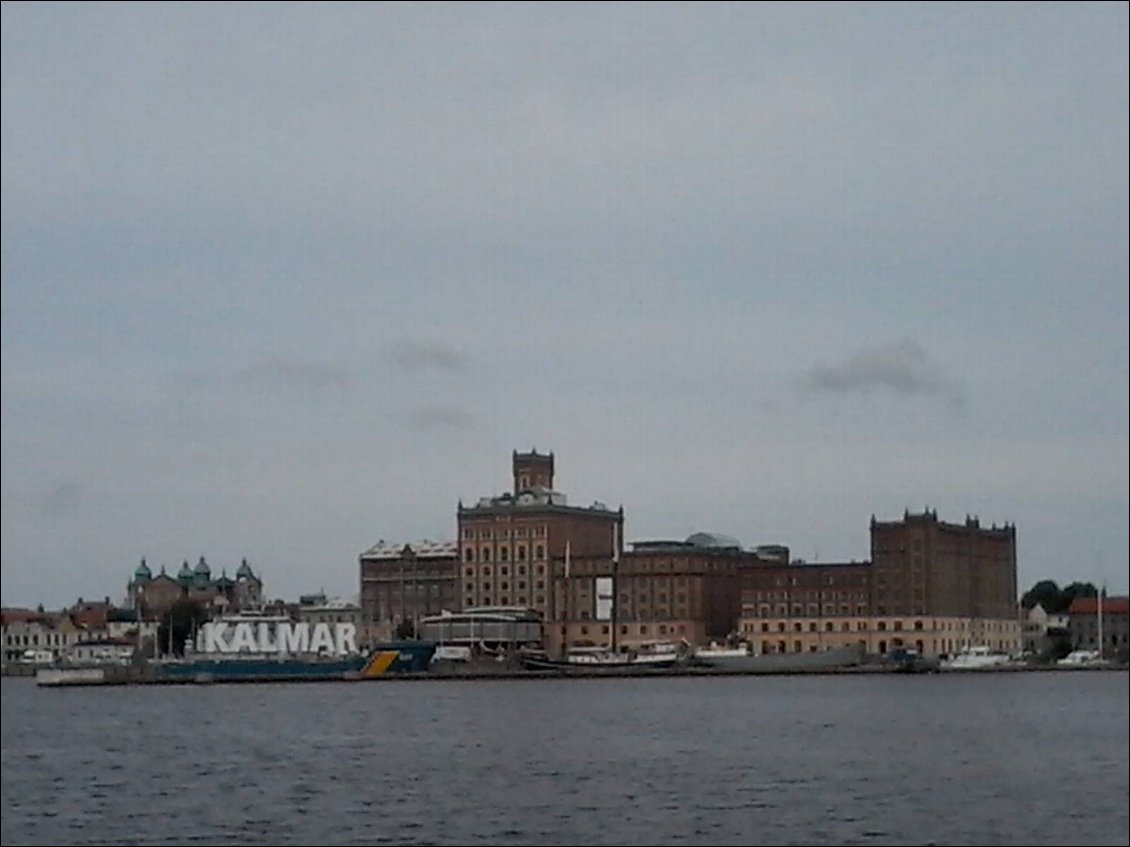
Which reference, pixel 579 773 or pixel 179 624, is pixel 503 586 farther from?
pixel 579 773

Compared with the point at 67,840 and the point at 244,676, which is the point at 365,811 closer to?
the point at 67,840

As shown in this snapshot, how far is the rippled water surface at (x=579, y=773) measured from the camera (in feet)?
106

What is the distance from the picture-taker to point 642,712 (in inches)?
Result: 2884

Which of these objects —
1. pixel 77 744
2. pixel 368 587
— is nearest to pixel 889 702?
pixel 77 744

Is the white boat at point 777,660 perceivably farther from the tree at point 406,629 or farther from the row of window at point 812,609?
the tree at point 406,629

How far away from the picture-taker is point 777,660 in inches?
5202

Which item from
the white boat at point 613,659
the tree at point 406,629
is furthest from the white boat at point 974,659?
the tree at point 406,629

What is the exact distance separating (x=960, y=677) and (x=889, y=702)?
3927 cm

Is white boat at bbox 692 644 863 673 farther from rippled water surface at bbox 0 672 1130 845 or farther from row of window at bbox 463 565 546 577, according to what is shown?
rippled water surface at bbox 0 672 1130 845

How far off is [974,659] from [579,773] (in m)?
96.2

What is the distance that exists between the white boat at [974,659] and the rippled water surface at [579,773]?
163 feet

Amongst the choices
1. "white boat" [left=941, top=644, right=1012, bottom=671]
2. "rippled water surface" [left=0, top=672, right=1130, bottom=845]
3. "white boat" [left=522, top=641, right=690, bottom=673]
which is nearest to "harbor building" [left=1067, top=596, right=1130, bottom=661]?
"white boat" [left=941, top=644, right=1012, bottom=671]

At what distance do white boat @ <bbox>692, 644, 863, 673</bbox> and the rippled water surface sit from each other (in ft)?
155

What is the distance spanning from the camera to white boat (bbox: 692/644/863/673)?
13062cm
